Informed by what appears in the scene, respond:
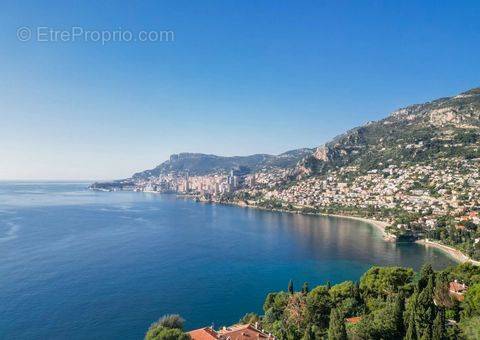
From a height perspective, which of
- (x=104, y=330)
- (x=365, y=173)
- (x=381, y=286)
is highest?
(x=365, y=173)

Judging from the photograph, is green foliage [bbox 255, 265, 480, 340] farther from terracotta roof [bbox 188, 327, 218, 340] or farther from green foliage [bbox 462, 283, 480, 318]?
terracotta roof [bbox 188, 327, 218, 340]

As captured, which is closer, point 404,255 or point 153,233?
point 404,255

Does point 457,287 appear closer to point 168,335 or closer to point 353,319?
point 353,319

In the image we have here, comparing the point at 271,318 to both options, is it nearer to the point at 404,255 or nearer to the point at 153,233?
the point at 404,255

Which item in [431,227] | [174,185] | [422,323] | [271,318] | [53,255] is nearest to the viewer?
[422,323]

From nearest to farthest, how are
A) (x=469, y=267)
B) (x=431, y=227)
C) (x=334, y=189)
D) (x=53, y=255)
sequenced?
(x=469, y=267) → (x=53, y=255) → (x=431, y=227) → (x=334, y=189)

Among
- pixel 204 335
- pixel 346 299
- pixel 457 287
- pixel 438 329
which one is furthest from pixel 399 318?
pixel 204 335

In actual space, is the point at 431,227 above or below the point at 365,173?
below

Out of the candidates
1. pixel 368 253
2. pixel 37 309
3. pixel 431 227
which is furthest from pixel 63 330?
pixel 431 227
